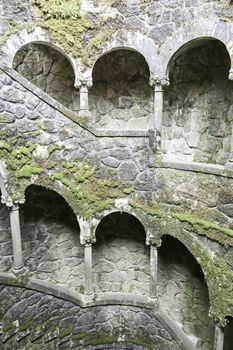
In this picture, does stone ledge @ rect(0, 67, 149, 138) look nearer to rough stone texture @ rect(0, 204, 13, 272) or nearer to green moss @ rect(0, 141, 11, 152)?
green moss @ rect(0, 141, 11, 152)

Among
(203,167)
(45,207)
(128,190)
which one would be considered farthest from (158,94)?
(45,207)

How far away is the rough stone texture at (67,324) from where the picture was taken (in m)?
5.28

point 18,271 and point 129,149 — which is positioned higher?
point 129,149

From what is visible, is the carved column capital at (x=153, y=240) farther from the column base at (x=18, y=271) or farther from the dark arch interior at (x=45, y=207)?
the column base at (x=18, y=271)

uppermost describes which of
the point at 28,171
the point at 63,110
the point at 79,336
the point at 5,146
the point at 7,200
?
the point at 63,110

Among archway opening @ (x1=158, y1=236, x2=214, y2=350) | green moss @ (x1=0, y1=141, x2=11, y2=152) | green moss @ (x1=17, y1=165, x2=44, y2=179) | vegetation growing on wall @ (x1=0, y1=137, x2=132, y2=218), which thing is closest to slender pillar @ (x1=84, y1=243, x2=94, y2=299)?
vegetation growing on wall @ (x1=0, y1=137, x2=132, y2=218)

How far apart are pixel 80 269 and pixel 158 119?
157 inches

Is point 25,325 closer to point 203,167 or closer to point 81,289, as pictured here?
point 81,289

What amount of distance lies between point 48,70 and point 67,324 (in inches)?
228

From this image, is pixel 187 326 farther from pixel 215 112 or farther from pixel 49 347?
pixel 215 112

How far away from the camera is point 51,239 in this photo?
20.9ft

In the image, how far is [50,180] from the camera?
4.90 m

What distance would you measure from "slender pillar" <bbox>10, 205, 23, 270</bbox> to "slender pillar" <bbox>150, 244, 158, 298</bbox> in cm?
253

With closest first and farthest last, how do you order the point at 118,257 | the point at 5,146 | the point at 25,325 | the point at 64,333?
the point at 5,146 → the point at 25,325 → the point at 64,333 → the point at 118,257
